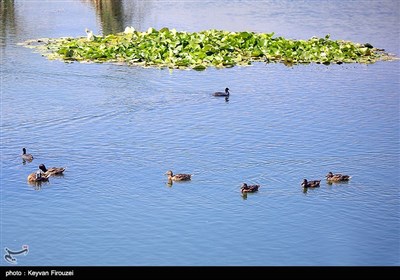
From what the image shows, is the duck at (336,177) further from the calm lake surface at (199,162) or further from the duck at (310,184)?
the duck at (310,184)

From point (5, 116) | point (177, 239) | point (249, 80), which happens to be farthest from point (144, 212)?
point (249, 80)

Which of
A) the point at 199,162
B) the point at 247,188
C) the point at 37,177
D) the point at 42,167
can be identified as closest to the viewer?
the point at 247,188

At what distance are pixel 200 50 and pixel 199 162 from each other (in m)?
13.2

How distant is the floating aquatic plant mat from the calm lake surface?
776mm

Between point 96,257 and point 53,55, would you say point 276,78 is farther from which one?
point 96,257

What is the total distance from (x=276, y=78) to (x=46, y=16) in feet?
63.9

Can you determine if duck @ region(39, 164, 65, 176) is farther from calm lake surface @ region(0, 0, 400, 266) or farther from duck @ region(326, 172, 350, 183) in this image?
duck @ region(326, 172, 350, 183)

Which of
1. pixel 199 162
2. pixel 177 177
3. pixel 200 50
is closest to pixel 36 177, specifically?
pixel 177 177

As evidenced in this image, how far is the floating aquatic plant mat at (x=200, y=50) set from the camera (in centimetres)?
3434

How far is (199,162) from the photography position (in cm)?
2245

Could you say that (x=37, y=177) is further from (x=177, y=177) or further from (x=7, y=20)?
(x=7, y=20)

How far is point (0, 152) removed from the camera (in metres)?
23.0

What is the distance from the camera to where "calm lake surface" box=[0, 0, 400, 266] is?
17.6 metres

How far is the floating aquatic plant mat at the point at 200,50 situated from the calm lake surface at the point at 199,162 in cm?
78
